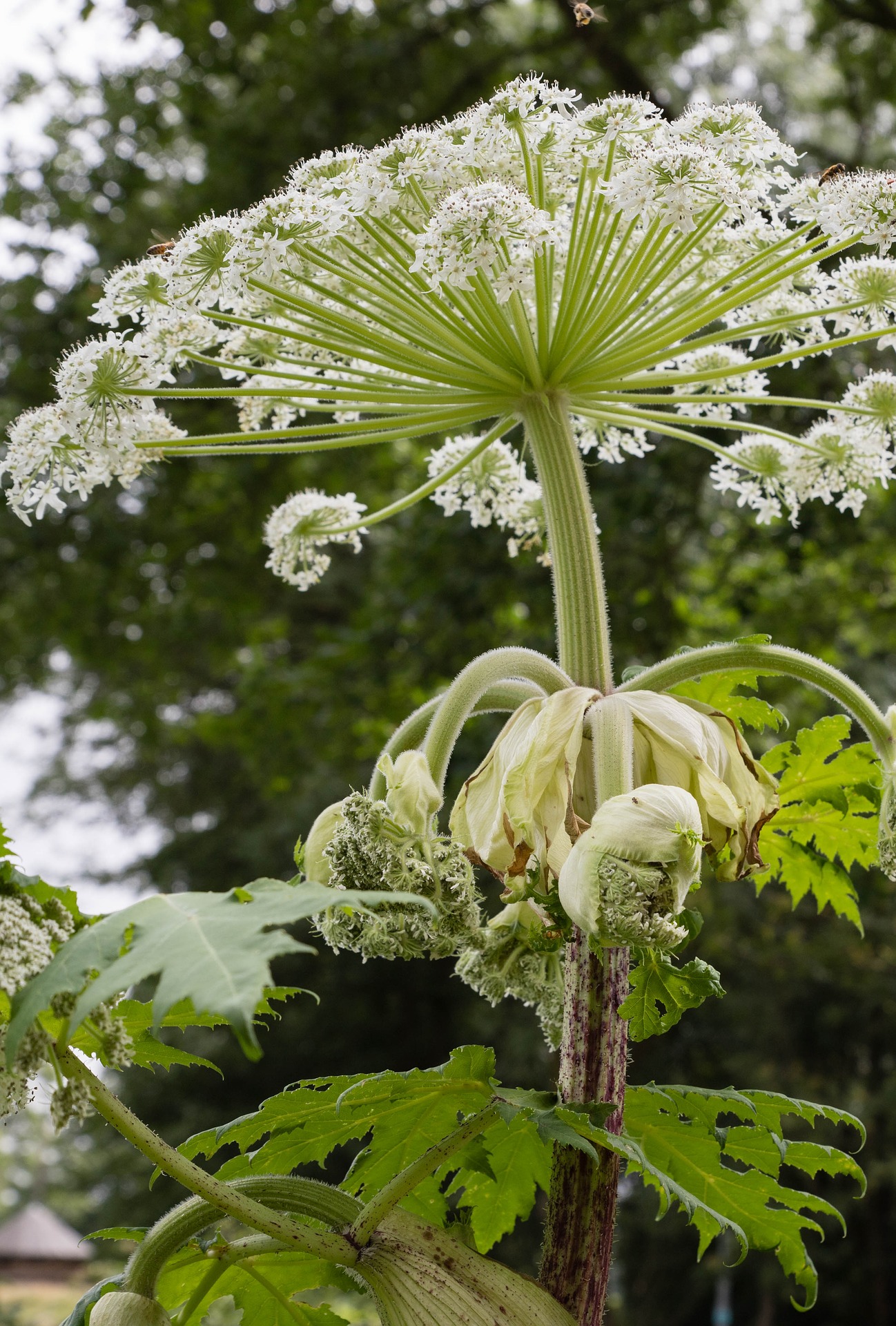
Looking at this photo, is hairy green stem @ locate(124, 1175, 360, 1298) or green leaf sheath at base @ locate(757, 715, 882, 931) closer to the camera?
hairy green stem @ locate(124, 1175, 360, 1298)

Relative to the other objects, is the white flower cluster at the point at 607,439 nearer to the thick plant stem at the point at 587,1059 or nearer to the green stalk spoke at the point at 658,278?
the green stalk spoke at the point at 658,278

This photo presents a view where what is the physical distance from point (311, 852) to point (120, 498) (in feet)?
34.3

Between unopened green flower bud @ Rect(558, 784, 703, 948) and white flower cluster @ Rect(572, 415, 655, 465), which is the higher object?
white flower cluster @ Rect(572, 415, 655, 465)

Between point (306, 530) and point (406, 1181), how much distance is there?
0.99 m

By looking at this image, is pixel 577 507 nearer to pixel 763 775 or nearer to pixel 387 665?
pixel 763 775

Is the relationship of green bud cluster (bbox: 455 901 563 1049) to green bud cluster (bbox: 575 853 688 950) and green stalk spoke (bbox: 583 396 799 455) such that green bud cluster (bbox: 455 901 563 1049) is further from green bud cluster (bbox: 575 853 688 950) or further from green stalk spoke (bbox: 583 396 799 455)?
green stalk spoke (bbox: 583 396 799 455)

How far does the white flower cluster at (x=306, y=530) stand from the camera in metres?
1.85

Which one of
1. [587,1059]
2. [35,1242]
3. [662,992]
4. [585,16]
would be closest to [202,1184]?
[587,1059]

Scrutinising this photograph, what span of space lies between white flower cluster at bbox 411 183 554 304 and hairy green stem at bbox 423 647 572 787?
0.38 metres

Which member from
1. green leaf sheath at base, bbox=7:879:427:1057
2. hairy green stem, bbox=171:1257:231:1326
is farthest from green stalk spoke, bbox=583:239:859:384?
hairy green stem, bbox=171:1257:231:1326

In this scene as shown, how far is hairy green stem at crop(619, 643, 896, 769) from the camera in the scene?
133cm

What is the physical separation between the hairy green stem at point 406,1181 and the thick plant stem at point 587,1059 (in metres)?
0.10

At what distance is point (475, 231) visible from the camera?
123 cm

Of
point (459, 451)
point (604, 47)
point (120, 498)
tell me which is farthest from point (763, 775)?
point (120, 498)
